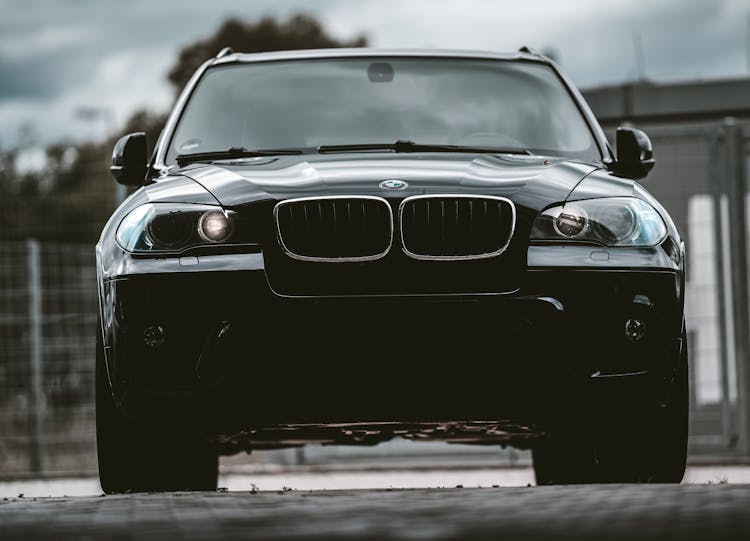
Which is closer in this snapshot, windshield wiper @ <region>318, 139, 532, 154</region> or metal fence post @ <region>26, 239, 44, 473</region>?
windshield wiper @ <region>318, 139, 532, 154</region>

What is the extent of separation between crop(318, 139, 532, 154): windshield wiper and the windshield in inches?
3.5

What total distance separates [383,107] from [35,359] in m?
6.21

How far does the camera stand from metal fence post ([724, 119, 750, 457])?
32.9 ft

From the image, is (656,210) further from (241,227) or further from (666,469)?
(241,227)

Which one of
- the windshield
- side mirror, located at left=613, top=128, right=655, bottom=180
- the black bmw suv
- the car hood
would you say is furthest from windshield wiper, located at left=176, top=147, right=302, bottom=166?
side mirror, located at left=613, top=128, right=655, bottom=180

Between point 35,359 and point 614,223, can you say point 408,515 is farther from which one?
point 35,359

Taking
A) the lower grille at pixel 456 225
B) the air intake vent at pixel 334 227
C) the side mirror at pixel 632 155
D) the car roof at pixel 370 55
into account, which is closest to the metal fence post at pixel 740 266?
the car roof at pixel 370 55

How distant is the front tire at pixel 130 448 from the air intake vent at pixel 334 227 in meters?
0.76

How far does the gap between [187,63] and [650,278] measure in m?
39.8

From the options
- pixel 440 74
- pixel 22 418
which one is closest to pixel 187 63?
pixel 22 418

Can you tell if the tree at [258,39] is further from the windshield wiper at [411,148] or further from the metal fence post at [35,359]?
the windshield wiper at [411,148]

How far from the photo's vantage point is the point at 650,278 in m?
4.84

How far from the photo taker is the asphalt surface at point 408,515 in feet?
10.6

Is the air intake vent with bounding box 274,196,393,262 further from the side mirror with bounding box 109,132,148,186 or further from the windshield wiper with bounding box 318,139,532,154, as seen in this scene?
the side mirror with bounding box 109,132,148,186
